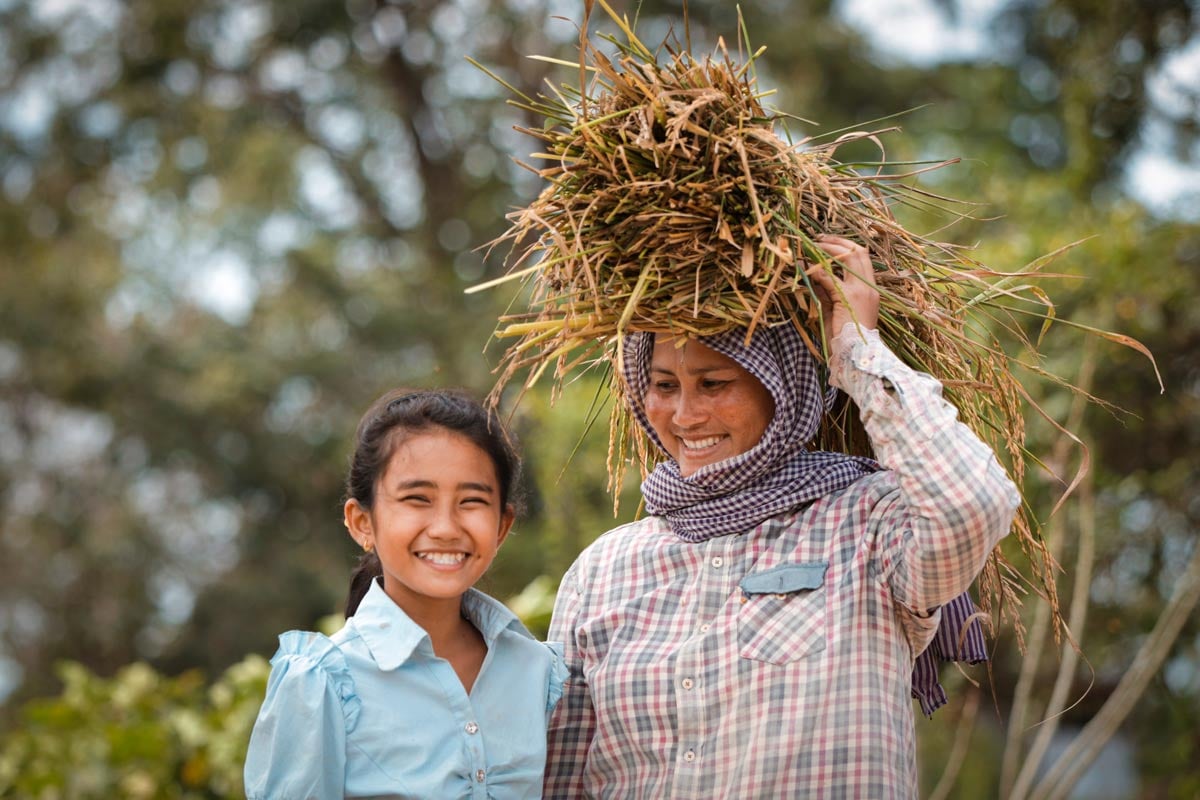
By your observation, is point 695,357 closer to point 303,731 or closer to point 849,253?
point 849,253

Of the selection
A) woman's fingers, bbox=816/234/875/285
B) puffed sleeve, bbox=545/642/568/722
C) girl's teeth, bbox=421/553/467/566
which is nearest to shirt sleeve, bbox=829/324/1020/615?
woman's fingers, bbox=816/234/875/285

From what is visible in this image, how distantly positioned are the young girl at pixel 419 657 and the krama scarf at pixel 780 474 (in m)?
0.36

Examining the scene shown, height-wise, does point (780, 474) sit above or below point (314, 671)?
above

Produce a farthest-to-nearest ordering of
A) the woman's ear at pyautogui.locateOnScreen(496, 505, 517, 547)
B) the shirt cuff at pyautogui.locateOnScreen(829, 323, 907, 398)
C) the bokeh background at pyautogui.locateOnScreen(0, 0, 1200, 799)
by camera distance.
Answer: the bokeh background at pyautogui.locateOnScreen(0, 0, 1200, 799), the woman's ear at pyautogui.locateOnScreen(496, 505, 517, 547), the shirt cuff at pyautogui.locateOnScreen(829, 323, 907, 398)

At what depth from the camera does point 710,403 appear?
93.4 inches

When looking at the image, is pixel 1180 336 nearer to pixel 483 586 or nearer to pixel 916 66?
pixel 483 586

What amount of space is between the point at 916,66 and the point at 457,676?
33.7 feet

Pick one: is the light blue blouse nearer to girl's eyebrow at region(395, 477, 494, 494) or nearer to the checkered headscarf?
girl's eyebrow at region(395, 477, 494, 494)

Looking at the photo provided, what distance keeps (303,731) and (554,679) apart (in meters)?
0.51

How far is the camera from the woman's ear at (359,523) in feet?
7.91

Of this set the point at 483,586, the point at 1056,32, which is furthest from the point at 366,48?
the point at 483,586

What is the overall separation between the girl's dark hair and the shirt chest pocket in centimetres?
48

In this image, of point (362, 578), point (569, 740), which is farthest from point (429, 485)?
point (569, 740)

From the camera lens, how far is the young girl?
2.12 m
